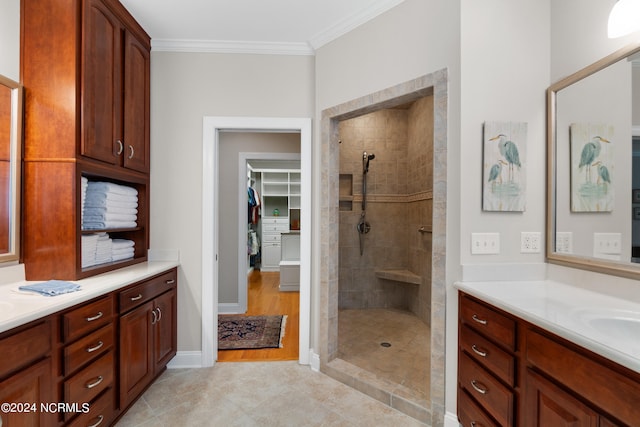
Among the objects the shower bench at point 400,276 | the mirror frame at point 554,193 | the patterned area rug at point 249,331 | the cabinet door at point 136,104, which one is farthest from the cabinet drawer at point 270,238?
the mirror frame at point 554,193

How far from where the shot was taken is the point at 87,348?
59.2 inches

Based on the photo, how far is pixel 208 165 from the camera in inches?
101

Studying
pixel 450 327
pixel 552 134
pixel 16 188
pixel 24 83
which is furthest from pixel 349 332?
pixel 24 83

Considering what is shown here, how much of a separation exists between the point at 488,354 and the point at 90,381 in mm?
1978

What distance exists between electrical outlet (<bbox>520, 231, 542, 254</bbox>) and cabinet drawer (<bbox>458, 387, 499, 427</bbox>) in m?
0.87

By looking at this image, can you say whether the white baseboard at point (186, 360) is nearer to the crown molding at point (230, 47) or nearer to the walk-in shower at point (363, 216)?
the walk-in shower at point (363, 216)

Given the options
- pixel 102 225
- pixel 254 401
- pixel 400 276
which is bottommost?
pixel 254 401

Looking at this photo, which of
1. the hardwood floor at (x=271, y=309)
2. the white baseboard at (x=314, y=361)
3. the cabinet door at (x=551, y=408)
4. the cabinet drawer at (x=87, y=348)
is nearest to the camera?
the cabinet door at (x=551, y=408)

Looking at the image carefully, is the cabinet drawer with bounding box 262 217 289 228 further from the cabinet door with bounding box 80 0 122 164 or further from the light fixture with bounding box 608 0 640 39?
the light fixture with bounding box 608 0 640 39

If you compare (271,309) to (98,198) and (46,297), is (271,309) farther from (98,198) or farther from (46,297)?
(46,297)

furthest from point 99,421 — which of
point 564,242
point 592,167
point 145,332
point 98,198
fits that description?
point 592,167

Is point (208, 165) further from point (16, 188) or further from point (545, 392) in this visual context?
point (545, 392)

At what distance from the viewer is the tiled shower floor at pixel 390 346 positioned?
7.41 ft

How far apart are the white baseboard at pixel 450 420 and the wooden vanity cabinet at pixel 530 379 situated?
0.06 metres
